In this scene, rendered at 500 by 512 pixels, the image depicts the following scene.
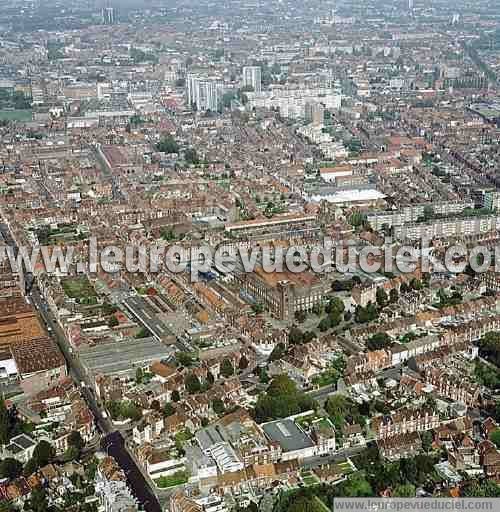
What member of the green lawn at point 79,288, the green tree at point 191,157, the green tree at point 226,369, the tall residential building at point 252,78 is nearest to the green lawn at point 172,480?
the green tree at point 226,369

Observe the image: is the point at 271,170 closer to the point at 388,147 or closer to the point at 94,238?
the point at 388,147

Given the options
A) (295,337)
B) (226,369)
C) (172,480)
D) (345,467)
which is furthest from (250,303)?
(172,480)

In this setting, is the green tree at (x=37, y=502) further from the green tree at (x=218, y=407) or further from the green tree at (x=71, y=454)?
the green tree at (x=218, y=407)

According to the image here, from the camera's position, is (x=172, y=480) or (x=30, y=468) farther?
(x=30, y=468)

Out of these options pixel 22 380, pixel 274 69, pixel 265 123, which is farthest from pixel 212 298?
Answer: pixel 274 69

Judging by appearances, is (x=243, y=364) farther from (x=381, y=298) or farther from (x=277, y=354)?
(x=381, y=298)

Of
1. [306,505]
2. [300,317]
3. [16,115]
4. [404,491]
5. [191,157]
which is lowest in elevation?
[16,115]

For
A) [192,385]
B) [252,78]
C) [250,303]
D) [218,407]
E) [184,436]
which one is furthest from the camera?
[252,78]
